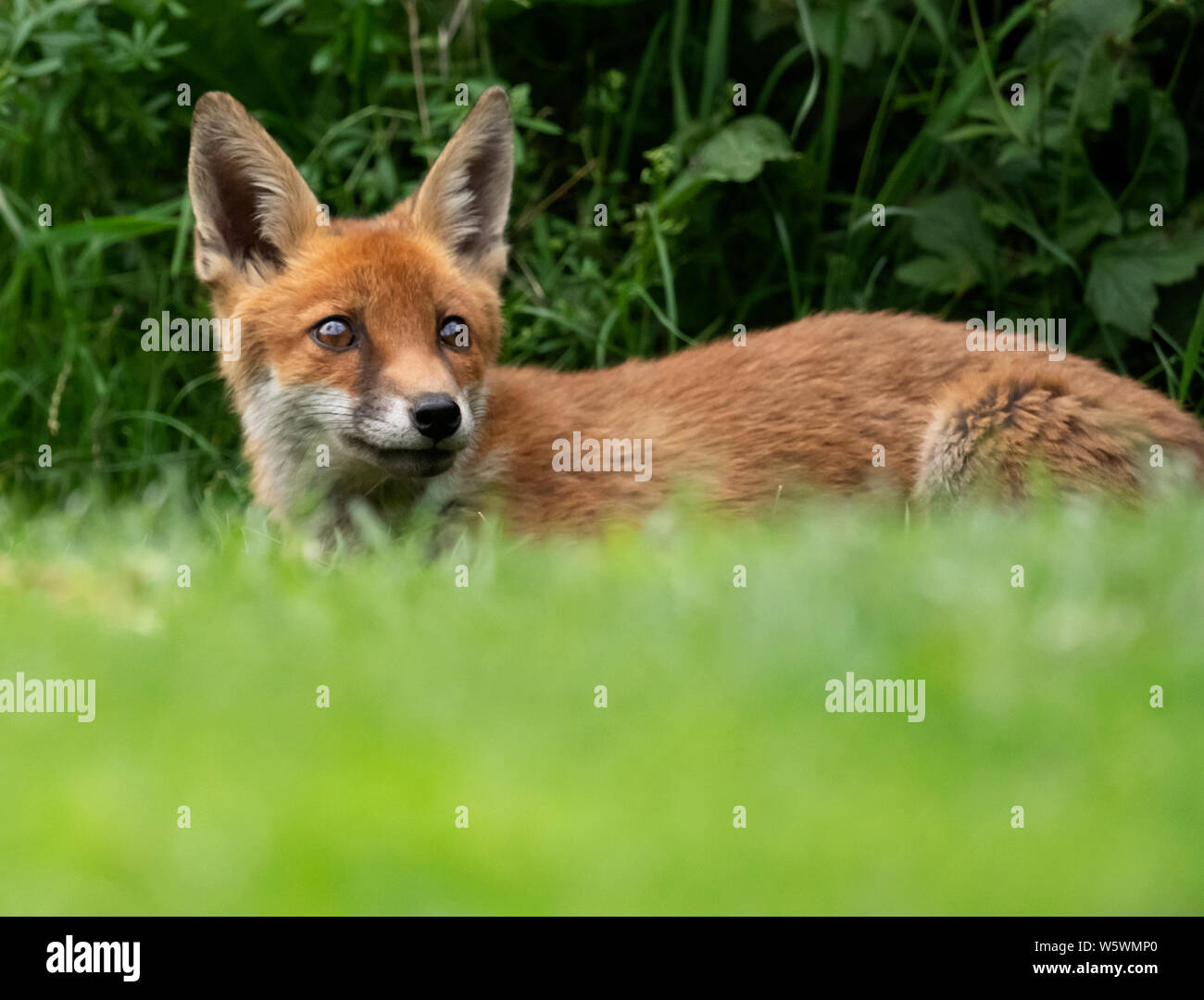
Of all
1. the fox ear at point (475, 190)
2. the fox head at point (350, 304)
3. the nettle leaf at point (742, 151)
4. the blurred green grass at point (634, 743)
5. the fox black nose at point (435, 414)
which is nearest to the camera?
the blurred green grass at point (634, 743)

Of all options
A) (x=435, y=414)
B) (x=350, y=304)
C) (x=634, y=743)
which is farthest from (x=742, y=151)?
(x=634, y=743)

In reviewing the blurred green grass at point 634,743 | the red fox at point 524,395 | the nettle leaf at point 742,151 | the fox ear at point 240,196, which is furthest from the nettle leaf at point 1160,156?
the fox ear at point 240,196

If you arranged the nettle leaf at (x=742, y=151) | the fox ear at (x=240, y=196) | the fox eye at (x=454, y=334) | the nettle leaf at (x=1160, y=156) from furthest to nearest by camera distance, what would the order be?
the nettle leaf at (x=1160, y=156), the nettle leaf at (x=742, y=151), the fox ear at (x=240, y=196), the fox eye at (x=454, y=334)

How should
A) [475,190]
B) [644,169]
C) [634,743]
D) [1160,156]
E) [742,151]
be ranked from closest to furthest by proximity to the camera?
1. [634,743]
2. [475,190]
3. [742,151]
4. [1160,156]
5. [644,169]

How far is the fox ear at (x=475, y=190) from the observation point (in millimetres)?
5625

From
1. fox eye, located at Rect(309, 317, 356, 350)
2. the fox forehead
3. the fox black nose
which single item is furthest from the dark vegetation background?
the fox black nose

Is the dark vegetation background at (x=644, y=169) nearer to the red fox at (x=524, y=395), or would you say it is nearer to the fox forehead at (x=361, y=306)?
the red fox at (x=524, y=395)

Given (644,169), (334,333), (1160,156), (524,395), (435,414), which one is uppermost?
(644,169)

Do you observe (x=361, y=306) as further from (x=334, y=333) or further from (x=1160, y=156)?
(x=1160, y=156)

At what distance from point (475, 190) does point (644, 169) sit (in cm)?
193

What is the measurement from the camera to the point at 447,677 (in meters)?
2.78

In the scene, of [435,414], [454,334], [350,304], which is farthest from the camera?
[454,334]

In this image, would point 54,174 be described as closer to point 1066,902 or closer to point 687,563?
point 687,563

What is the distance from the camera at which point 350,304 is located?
16.8 ft
